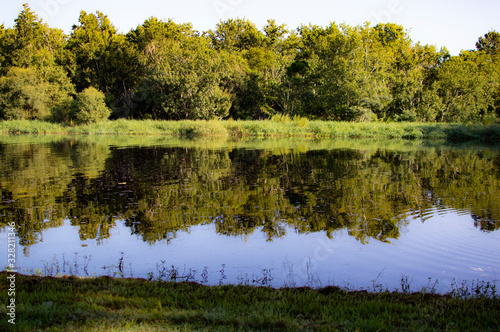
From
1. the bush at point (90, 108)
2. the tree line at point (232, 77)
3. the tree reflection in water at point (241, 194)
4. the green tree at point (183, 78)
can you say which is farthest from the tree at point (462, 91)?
the bush at point (90, 108)

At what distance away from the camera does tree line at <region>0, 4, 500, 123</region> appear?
2170 inches

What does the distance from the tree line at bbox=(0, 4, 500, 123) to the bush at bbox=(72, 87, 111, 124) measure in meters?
0.14

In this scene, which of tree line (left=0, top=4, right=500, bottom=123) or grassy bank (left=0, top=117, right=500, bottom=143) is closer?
grassy bank (left=0, top=117, right=500, bottom=143)

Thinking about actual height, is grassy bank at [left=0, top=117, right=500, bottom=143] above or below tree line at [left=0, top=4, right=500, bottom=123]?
below

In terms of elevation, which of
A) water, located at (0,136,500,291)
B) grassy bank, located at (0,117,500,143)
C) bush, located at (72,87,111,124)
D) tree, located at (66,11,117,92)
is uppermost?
tree, located at (66,11,117,92)

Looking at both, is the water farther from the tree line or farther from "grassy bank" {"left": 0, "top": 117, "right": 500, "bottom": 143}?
the tree line

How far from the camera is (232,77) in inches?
2474

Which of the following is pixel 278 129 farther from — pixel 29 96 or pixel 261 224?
pixel 261 224

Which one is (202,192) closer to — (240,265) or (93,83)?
(240,265)

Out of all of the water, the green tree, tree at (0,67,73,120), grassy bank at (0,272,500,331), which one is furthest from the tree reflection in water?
tree at (0,67,73,120)

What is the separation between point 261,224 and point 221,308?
574 centimetres

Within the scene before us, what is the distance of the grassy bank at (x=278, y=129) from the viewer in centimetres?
4519

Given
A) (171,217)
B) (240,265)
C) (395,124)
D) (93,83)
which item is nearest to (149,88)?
(93,83)

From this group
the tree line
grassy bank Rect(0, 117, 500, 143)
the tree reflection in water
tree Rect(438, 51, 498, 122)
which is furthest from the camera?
tree Rect(438, 51, 498, 122)
